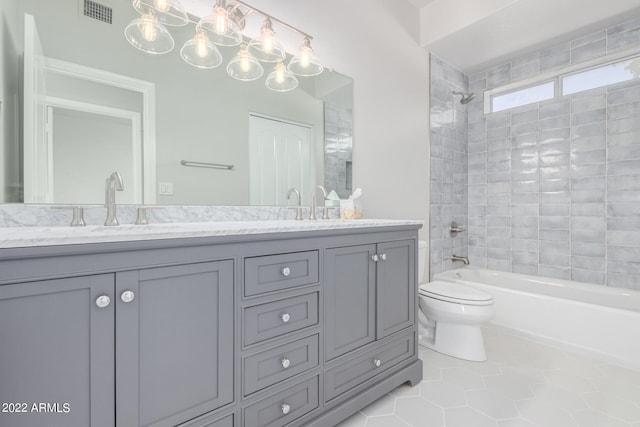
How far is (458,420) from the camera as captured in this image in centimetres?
148

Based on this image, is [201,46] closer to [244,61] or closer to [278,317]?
[244,61]

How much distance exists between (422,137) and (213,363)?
2508 mm

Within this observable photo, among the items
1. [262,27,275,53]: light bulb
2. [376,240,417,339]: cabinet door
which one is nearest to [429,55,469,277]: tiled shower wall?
[376,240,417,339]: cabinet door

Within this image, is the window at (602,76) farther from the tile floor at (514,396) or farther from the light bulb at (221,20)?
the light bulb at (221,20)

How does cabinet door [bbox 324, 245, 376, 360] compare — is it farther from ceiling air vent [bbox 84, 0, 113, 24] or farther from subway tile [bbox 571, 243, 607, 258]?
subway tile [bbox 571, 243, 607, 258]

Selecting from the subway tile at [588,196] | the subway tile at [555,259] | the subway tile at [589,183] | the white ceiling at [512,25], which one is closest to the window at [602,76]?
the white ceiling at [512,25]

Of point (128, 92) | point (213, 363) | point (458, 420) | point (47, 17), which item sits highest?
point (47, 17)

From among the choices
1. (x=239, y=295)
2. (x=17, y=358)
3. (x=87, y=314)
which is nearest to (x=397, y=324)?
(x=239, y=295)

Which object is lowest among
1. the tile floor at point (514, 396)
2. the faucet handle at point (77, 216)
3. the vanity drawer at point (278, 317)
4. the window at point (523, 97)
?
the tile floor at point (514, 396)

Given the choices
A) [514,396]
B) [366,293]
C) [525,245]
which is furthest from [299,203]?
[525,245]

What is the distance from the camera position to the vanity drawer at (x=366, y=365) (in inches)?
54.2

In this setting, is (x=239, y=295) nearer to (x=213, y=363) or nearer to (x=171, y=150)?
(x=213, y=363)

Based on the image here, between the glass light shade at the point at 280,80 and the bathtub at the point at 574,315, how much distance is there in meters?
2.08

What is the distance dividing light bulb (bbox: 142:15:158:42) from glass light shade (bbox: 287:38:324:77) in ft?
2.47
